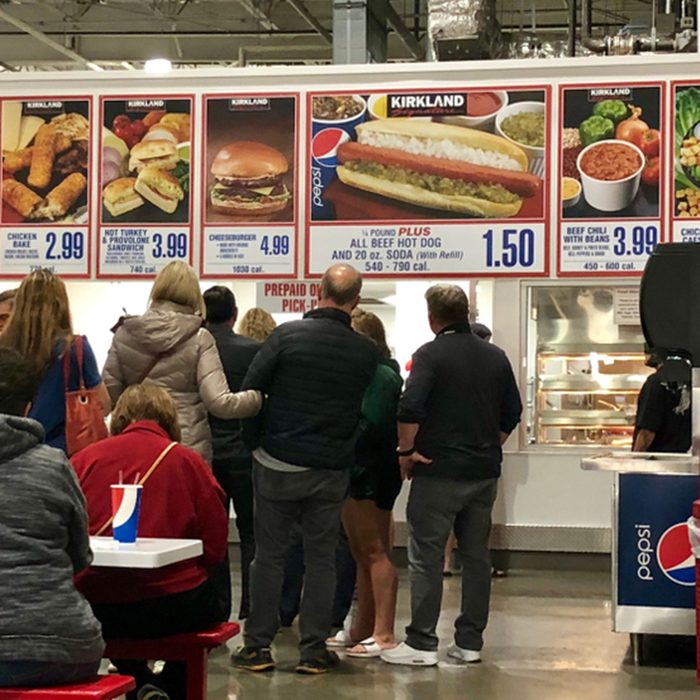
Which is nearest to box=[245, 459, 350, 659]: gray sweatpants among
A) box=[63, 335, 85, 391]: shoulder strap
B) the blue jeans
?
box=[63, 335, 85, 391]: shoulder strap

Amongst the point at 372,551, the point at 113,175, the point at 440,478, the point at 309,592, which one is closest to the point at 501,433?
the point at 440,478

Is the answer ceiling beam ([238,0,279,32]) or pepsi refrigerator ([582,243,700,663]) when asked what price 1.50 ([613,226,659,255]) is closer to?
pepsi refrigerator ([582,243,700,663])

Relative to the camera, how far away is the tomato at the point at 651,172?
23.5 ft

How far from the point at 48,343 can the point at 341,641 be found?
6.67 ft

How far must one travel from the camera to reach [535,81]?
7297 millimetres

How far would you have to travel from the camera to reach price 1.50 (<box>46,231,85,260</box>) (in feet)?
25.0

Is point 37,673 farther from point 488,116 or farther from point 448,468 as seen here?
point 488,116

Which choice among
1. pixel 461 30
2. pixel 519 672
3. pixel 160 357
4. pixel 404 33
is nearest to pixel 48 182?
pixel 461 30

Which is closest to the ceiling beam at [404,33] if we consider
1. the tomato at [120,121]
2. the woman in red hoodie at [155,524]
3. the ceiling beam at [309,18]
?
the ceiling beam at [309,18]

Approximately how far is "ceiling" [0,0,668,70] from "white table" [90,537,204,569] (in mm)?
9570

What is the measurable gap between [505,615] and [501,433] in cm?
145

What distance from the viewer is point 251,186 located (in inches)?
295

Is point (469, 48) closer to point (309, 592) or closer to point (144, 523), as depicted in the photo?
point (309, 592)

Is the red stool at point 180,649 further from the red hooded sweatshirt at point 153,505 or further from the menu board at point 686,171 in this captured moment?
the menu board at point 686,171
